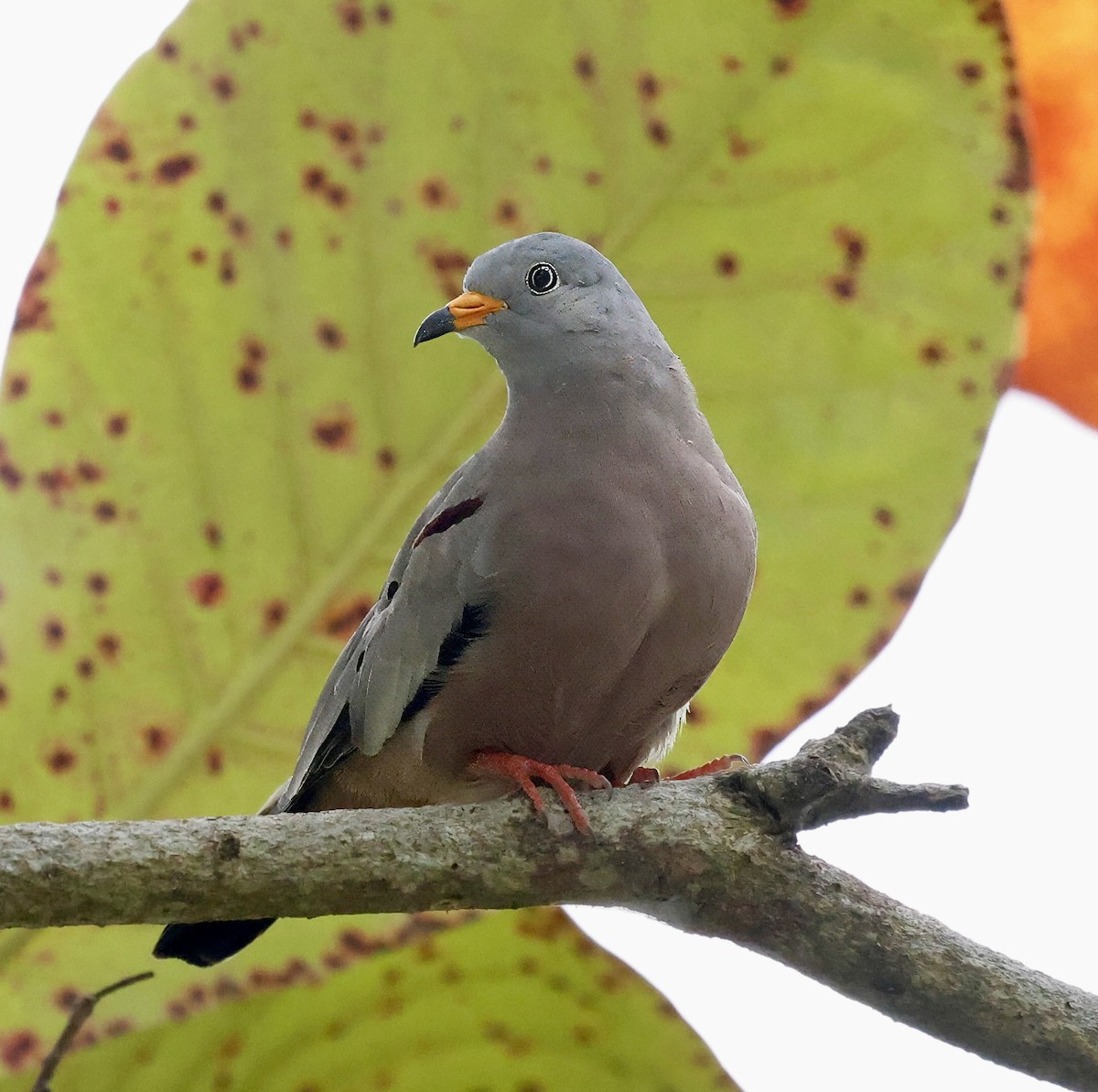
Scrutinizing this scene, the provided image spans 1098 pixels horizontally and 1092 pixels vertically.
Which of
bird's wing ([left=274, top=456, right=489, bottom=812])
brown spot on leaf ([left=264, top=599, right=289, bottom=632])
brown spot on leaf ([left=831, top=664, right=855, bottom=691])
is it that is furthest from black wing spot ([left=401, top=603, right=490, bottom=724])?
brown spot on leaf ([left=831, top=664, right=855, bottom=691])

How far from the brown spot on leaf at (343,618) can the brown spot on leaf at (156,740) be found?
0.96ft

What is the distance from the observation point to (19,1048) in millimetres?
2346

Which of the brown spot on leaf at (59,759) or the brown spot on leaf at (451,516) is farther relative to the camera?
the brown spot on leaf at (451,516)

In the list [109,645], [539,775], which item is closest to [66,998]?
[109,645]

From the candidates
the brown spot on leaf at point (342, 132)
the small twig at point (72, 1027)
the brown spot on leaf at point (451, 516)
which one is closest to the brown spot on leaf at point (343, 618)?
the brown spot on leaf at point (451, 516)

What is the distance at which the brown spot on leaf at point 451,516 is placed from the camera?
2.72 metres

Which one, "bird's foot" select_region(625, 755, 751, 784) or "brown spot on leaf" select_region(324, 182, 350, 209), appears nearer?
"brown spot on leaf" select_region(324, 182, 350, 209)

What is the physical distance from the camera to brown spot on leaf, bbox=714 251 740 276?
2672 millimetres

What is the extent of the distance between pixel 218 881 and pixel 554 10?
139cm

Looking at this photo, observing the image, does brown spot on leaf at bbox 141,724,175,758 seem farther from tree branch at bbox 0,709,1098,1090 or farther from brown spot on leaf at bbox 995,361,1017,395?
brown spot on leaf at bbox 995,361,1017,395

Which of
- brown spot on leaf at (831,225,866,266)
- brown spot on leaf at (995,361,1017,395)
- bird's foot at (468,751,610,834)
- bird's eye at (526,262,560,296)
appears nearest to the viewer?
bird's foot at (468,751,610,834)

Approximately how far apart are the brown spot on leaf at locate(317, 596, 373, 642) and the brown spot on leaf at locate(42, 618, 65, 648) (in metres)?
0.40

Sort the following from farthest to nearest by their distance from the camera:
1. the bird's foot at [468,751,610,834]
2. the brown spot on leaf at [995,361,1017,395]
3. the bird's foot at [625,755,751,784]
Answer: the bird's foot at [625,755,751,784] < the brown spot on leaf at [995,361,1017,395] < the bird's foot at [468,751,610,834]

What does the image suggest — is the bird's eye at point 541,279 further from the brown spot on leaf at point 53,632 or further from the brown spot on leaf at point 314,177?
the brown spot on leaf at point 53,632
